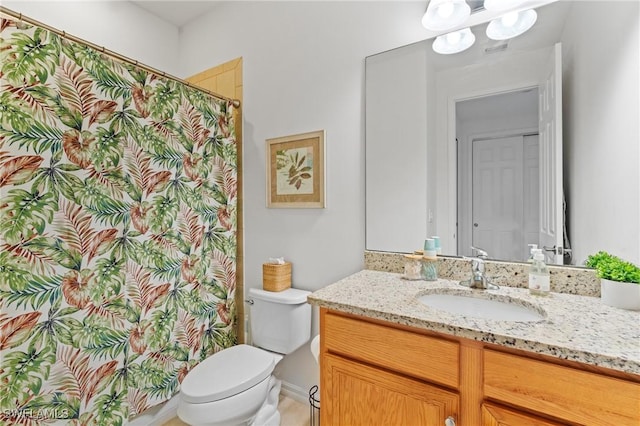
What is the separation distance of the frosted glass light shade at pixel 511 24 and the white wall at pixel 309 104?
0.32 m

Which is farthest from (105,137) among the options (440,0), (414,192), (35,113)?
(440,0)

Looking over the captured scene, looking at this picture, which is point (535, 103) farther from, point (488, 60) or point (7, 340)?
point (7, 340)

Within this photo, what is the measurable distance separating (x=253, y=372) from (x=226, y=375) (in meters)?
0.12

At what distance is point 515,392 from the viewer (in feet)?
2.48

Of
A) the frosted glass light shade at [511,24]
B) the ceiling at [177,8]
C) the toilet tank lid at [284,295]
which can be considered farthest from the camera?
the ceiling at [177,8]

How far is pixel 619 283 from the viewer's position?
943 millimetres

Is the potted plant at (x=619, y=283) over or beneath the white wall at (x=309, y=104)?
beneath

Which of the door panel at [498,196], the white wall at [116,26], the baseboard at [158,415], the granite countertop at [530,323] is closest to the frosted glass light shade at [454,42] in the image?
the door panel at [498,196]

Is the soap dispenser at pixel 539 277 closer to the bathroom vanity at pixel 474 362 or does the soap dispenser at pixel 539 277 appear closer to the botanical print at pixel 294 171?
the bathroom vanity at pixel 474 362

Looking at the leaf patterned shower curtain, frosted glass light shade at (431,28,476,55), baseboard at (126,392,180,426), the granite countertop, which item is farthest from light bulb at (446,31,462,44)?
baseboard at (126,392,180,426)

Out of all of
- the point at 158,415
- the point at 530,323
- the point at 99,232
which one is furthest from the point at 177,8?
the point at 530,323

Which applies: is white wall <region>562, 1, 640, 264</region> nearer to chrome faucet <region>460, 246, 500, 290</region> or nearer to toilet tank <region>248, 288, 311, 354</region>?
chrome faucet <region>460, 246, 500, 290</region>

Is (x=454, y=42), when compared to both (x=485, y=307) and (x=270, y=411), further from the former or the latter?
(x=270, y=411)

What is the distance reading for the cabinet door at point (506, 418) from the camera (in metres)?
0.73
